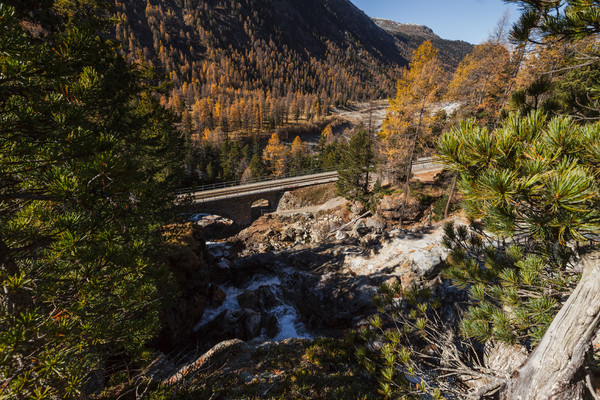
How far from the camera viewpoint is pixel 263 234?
25656 mm

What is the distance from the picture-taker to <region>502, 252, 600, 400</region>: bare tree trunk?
179cm

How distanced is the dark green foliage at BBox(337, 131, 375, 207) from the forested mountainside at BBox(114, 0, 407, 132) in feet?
199

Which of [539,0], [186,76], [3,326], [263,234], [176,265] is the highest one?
[186,76]

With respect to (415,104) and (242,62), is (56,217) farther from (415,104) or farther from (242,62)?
(242,62)

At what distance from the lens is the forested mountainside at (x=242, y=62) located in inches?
3593

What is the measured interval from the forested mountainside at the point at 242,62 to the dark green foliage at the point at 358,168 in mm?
60707

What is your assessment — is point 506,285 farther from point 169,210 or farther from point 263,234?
point 263,234

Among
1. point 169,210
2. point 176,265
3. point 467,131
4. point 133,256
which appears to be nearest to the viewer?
point 467,131

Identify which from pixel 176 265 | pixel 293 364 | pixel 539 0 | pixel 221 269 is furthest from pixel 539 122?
pixel 221 269

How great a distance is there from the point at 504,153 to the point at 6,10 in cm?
383

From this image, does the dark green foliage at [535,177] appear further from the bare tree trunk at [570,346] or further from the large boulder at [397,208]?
the large boulder at [397,208]

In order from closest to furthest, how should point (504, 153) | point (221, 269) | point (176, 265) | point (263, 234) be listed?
1. point (504, 153)
2. point (176, 265)
3. point (221, 269)
4. point (263, 234)

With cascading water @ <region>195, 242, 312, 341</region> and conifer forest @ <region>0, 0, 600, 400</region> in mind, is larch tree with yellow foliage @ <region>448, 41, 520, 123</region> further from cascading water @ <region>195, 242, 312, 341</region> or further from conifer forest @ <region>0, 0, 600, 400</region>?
cascading water @ <region>195, 242, 312, 341</region>

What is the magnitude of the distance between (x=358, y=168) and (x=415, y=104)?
10070 millimetres
